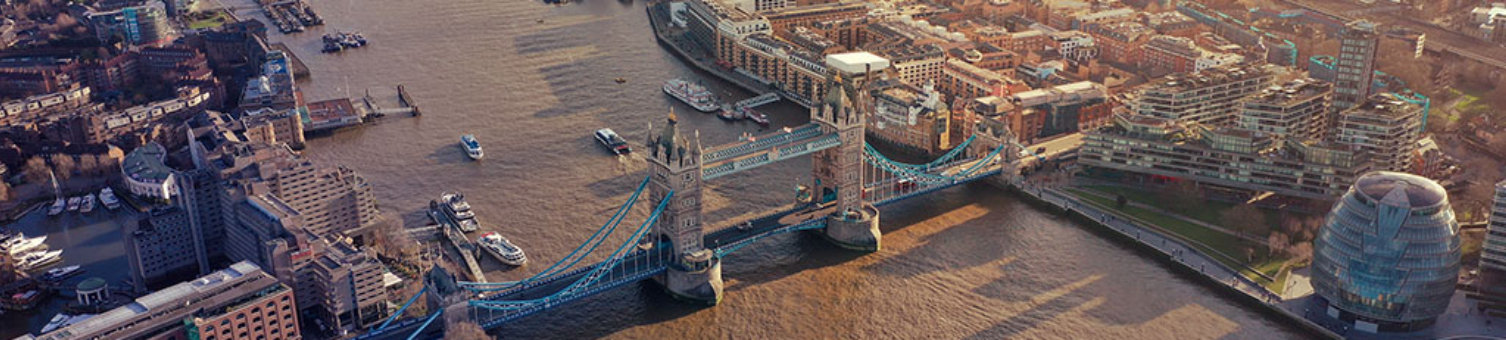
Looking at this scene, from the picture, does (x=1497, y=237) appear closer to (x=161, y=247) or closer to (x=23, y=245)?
(x=161, y=247)

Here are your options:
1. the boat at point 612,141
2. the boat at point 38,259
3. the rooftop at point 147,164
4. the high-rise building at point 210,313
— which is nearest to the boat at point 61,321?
the high-rise building at point 210,313

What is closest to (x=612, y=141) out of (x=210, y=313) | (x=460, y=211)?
(x=460, y=211)

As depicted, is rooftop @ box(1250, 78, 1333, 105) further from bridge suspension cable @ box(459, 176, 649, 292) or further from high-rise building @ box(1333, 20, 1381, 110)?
bridge suspension cable @ box(459, 176, 649, 292)

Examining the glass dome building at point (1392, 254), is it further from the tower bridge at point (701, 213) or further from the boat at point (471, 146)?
the boat at point (471, 146)

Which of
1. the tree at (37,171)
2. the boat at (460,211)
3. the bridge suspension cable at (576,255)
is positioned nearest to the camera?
the bridge suspension cable at (576,255)

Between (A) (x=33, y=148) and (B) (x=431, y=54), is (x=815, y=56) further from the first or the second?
(A) (x=33, y=148)

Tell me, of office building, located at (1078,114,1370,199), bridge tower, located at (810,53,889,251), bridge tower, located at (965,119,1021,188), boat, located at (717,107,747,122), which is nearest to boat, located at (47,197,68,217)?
boat, located at (717,107,747,122)
